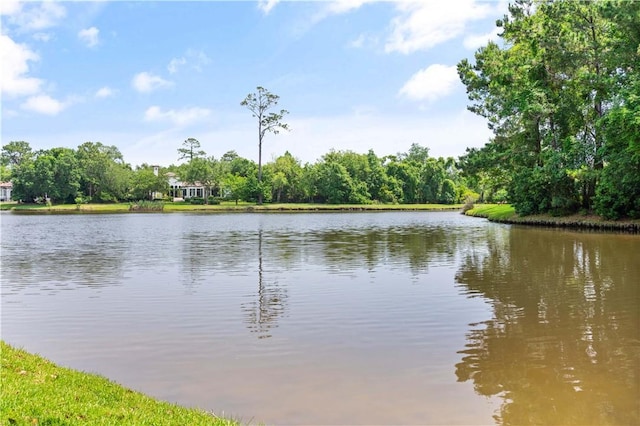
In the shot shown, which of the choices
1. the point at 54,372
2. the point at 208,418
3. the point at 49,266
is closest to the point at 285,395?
the point at 208,418

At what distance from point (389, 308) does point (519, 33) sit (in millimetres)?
36170

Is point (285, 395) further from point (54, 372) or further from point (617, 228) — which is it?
point (617, 228)

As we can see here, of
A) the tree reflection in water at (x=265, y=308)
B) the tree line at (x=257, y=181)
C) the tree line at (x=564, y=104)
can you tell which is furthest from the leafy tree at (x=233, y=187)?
the tree reflection in water at (x=265, y=308)

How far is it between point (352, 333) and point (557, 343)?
350 centimetres

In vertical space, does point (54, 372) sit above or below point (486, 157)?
below

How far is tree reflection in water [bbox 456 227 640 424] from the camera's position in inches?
246

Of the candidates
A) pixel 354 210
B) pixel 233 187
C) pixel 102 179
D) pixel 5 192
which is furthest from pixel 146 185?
pixel 354 210

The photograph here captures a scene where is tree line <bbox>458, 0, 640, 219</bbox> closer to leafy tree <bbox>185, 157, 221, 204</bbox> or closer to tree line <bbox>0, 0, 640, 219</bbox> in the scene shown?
tree line <bbox>0, 0, 640, 219</bbox>

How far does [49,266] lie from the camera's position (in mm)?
18203

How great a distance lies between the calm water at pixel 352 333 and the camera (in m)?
6.40

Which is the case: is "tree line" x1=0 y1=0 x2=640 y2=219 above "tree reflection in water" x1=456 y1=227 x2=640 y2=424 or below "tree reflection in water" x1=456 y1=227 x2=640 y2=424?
above

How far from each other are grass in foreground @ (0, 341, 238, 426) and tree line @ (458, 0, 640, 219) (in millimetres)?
24551

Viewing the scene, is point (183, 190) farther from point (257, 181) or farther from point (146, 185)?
point (257, 181)

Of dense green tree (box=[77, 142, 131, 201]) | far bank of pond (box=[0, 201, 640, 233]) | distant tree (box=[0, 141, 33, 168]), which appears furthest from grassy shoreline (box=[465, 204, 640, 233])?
distant tree (box=[0, 141, 33, 168])
